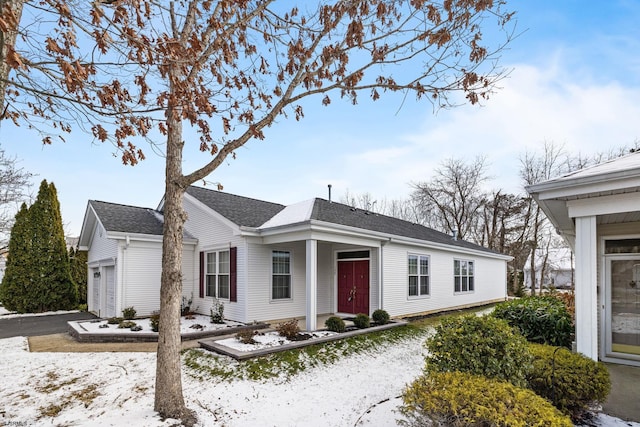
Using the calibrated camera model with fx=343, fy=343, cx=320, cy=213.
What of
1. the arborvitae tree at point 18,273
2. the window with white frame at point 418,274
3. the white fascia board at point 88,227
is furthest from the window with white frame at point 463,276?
the arborvitae tree at point 18,273

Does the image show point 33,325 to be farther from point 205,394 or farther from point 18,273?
point 205,394

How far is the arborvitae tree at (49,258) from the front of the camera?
618 inches

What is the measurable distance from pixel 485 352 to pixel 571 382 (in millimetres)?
1224

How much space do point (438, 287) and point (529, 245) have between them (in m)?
15.6

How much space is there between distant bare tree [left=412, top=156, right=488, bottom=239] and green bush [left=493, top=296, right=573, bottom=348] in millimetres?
21625

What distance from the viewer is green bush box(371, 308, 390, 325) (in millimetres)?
10844

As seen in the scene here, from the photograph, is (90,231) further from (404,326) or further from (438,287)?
(438,287)

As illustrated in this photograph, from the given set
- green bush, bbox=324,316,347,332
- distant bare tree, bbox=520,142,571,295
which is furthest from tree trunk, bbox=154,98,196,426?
distant bare tree, bbox=520,142,571,295

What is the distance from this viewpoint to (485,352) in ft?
13.1

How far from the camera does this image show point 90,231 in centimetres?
1548

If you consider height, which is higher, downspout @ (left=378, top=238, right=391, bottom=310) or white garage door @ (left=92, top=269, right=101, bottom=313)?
downspout @ (left=378, top=238, right=391, bottom=310)

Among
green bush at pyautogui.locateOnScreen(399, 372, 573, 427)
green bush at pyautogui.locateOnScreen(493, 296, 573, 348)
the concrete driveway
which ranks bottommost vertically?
the concrete driveway

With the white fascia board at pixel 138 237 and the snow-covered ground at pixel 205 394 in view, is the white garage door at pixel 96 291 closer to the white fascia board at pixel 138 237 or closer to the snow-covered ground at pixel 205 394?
the white fascia board at pixel 138 237

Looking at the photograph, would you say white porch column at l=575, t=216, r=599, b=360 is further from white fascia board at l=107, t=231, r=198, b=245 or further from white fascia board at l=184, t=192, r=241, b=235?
white fascia board at l=107, t=231, r=198, b=245
